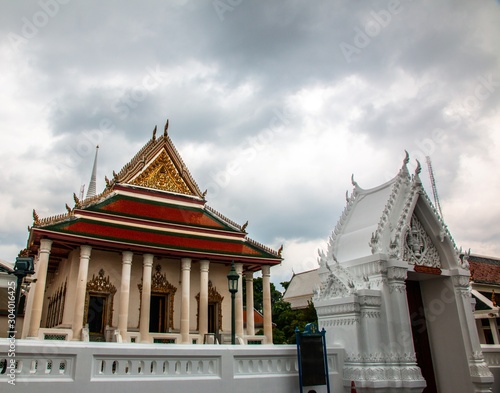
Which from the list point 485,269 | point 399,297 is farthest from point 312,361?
point 485,269

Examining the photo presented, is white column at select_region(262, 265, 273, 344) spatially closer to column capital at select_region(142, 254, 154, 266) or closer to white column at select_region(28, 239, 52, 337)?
column capital at select_region(142, 254, 154, 266)

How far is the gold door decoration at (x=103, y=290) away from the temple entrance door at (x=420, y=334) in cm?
1270

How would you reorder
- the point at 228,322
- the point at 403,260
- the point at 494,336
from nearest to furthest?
the point at 403,260
the point at 228,322
the point at 494,336

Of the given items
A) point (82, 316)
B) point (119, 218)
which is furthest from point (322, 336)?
point (119, 218)

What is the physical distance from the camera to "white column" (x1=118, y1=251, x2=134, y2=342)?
51.6 ft

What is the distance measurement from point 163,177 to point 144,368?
17011mm

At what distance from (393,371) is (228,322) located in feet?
45.5

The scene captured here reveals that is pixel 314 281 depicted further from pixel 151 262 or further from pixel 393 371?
pixel 393 371

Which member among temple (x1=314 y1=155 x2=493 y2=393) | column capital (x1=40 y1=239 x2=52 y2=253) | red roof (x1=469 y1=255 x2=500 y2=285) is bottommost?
temple (x1=314 y1=155 x2=493 y2=393)

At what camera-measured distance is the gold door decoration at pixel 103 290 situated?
55.7 feet

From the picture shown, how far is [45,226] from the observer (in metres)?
15.4

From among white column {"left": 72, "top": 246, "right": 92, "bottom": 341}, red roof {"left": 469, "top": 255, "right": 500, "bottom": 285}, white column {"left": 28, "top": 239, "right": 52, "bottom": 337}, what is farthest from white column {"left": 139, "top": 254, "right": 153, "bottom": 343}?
red roof {"left": 469, "top": 255, "right": 500, "bottom": 285}

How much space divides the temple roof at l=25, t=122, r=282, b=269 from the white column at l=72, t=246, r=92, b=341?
1.82 ft

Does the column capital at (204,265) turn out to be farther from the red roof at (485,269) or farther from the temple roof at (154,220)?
the red roof at (485,269)
